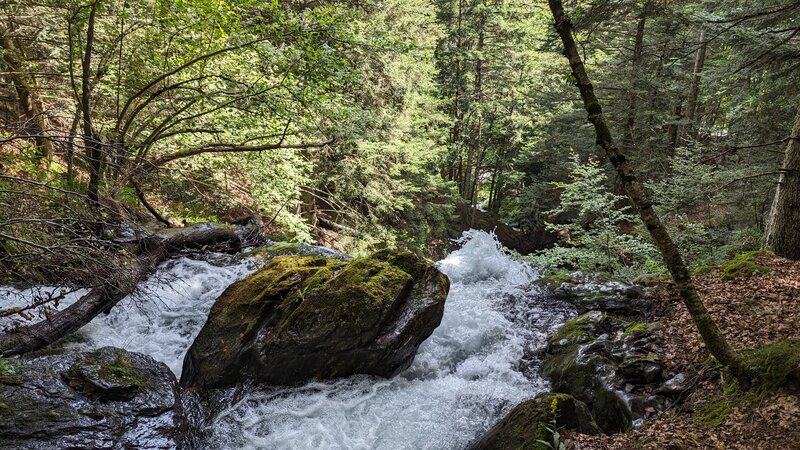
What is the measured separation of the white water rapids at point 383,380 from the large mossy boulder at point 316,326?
0.30 meters

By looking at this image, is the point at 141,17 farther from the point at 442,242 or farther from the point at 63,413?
the point at 442,242

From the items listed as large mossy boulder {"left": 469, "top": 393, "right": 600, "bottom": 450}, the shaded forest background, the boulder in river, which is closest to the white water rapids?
the boulder in river

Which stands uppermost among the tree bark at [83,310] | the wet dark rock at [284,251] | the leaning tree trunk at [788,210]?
the leaning tree trunk at [788,210]

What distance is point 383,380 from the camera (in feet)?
20.0

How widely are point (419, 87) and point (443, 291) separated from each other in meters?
11.7

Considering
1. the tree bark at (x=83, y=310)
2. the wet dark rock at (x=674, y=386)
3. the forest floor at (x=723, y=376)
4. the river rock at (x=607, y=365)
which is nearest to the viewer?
the forest floor at (x=723, y=376)

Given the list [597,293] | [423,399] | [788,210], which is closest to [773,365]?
[423,399]

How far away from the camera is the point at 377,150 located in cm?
1353

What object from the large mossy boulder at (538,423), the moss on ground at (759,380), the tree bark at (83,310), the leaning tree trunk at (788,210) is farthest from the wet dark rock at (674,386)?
the tree bark at (83,310)

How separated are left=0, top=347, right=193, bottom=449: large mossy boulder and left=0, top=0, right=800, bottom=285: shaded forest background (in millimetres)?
1041

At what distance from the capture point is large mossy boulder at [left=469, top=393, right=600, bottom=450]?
3980 mm

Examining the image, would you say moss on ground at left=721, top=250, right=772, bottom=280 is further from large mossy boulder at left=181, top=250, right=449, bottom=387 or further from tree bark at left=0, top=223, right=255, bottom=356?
tree bark at left=0, top=223, right=255, bottom=356

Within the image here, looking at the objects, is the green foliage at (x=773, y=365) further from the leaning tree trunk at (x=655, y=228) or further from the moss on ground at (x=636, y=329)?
the moss on ground at (x=636, y=329)

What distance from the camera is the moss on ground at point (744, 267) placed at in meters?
6.44
